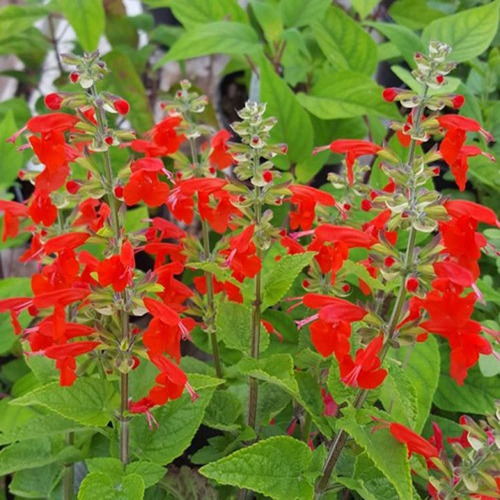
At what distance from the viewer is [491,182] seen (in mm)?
1059

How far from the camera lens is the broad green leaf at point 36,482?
86 centimetres

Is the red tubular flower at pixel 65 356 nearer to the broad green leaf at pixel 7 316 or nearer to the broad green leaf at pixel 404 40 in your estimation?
the broad green leaf at pixel 7 316

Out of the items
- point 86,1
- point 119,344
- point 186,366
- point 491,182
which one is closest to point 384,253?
point 119,344

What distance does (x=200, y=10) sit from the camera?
135 centimetres

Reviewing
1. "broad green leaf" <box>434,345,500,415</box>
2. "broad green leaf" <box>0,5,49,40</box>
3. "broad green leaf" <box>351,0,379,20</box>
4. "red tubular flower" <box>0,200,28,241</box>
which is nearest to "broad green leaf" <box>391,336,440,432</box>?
"broad green leaf" <box>434,345,500,415</box>

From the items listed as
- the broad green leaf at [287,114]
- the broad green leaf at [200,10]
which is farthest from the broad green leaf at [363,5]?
the broad green leaf at [287,114]

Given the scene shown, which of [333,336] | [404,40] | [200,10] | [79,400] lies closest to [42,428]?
[79,400]

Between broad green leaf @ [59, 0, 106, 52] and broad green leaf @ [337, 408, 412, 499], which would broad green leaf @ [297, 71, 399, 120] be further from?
broad green leaf @ [337, 408, 412, 499]

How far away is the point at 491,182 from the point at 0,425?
76 centimetres

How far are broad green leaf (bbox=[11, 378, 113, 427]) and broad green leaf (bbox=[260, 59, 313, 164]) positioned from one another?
0.51 metres

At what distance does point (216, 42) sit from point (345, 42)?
23cm

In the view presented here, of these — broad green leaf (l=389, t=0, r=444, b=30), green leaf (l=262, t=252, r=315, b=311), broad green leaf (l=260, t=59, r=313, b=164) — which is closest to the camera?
green leaf (l=262, t=252, r=315, b=311)

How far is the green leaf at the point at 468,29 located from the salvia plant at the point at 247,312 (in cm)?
41

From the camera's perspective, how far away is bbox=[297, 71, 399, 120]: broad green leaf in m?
1.11
